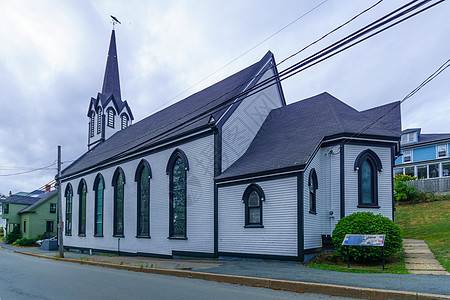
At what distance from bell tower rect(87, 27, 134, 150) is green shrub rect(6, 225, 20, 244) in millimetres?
23471

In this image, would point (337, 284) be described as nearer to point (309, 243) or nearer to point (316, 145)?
→ point (309, 243)

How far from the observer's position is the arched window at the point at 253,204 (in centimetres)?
1573

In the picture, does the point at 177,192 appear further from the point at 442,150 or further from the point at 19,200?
the point at 19,200

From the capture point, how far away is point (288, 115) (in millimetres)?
20891

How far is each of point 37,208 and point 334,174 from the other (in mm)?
49345

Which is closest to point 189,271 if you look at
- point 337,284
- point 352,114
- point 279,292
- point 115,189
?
point 279,292

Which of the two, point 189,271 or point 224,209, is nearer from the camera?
point 189,271

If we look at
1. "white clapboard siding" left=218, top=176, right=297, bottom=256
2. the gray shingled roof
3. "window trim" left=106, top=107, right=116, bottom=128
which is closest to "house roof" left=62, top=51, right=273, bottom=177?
"white clapboard siding" left=218, top=176, right=297, bottom=256

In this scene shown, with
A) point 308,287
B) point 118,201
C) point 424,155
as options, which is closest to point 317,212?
point 308,287

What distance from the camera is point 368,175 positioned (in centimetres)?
1642

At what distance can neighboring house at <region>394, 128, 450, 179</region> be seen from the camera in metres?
38.5

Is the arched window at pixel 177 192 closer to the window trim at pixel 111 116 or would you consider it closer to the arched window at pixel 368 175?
the arched window at pixel 368 175

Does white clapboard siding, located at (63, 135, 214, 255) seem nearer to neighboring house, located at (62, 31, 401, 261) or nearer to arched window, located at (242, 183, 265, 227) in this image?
neighboring house, located at (62, 31, 401, 261)

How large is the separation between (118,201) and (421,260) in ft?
67.2
